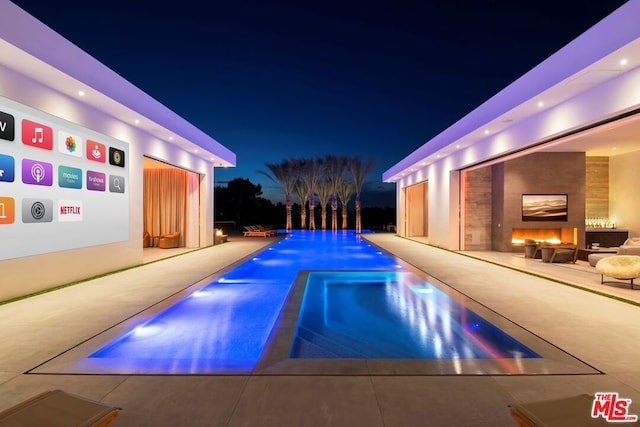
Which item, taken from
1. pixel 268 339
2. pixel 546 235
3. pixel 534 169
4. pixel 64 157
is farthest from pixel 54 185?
pixel 546 235

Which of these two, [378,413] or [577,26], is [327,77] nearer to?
[577,26]

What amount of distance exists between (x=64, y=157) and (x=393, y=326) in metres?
6.24

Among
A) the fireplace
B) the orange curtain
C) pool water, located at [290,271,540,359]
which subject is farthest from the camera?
the orange curtain

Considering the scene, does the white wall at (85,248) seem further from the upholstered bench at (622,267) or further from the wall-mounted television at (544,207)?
the wall-mounted television at (544,207)

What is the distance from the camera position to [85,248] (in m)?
6.99

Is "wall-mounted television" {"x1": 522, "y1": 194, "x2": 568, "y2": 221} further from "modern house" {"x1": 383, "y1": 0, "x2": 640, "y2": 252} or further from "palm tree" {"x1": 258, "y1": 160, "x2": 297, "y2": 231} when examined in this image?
"palm tree" {"x1": 258, "y1": 160, "x2": 297, "y2": 231}

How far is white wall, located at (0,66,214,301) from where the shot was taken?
5.41 meters

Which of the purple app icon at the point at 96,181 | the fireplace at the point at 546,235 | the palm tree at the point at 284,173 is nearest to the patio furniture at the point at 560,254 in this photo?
the fireplace at the point at 546,235

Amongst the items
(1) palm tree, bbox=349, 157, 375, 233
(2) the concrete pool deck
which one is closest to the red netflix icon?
(2) the concrete pool deck

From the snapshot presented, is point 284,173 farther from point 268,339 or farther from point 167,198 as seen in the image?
point 268,339

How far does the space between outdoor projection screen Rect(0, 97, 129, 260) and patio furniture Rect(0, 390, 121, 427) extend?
476 cm

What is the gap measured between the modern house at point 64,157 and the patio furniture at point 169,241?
4144 mm

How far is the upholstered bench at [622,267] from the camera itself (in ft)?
19.5

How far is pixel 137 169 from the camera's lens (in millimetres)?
8906
